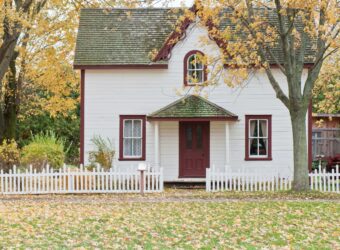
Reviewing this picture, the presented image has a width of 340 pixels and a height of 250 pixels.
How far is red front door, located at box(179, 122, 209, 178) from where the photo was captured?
2519 cm

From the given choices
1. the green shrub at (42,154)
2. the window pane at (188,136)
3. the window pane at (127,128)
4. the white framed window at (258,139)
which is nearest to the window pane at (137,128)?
the window pane at (127,128)

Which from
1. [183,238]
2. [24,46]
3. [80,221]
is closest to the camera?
[183,238]

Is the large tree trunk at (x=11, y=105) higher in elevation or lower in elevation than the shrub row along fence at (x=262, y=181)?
higher

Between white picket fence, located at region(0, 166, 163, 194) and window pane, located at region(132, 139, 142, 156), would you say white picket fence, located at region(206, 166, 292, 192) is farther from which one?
window pane, located at region(132, 139, 142, 156)

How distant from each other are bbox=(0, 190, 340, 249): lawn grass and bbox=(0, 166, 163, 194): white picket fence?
186cm

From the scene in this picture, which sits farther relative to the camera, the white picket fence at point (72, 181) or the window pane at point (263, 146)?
the window pane at point (263, 146)

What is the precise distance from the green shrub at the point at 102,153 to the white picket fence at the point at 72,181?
1889 mm

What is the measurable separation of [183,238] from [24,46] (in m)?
21.1

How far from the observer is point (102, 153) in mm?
23969

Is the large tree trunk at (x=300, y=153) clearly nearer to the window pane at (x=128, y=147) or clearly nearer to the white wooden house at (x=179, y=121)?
the white wooden house at (x=179, y=121)

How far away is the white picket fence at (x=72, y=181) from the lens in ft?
69.4

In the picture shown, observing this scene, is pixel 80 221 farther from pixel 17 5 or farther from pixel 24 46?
pixel 24 46

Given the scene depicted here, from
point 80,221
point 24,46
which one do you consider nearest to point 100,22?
point 24,46

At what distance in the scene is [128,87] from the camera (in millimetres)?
25188
